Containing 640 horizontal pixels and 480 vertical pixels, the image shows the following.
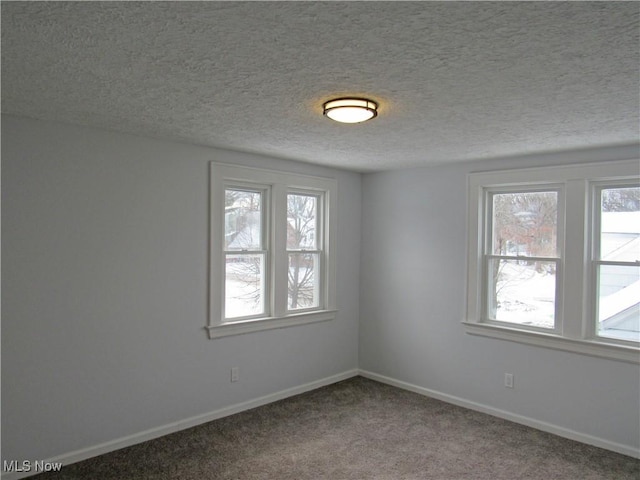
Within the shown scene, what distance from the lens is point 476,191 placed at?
4316 millimetres

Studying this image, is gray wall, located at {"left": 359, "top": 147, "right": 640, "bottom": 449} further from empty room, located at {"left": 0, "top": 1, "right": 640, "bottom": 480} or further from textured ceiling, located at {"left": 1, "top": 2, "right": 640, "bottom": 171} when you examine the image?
textured ceiling, located at {"left": 1, "top": 2, "right": 640, "bottom": 171}

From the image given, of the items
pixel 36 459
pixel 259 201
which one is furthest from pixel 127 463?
pixel 259 201

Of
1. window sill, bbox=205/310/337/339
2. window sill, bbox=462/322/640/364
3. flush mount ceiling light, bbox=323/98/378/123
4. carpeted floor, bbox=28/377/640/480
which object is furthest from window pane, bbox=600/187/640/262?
window sill, bbox=205/310/337/339

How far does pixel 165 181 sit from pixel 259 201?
3.32 feet

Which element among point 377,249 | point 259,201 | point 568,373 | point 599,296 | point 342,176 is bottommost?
point 568,373

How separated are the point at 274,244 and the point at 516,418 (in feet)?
8.92

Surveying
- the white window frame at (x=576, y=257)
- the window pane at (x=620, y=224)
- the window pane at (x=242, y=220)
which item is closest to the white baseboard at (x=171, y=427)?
the window pane at (x=242, y=220)

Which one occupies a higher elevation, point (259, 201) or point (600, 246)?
point (259, 201)

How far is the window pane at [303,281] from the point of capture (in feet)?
15.5

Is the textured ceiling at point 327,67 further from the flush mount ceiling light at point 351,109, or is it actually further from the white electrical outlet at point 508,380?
the white electrical outlet at point 508,380

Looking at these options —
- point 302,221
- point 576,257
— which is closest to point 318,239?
point 302,221

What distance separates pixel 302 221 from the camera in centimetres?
479

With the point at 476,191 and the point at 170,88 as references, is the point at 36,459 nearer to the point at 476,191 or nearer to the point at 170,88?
the point at 170,88

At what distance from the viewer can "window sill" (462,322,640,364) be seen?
3.45 meters
